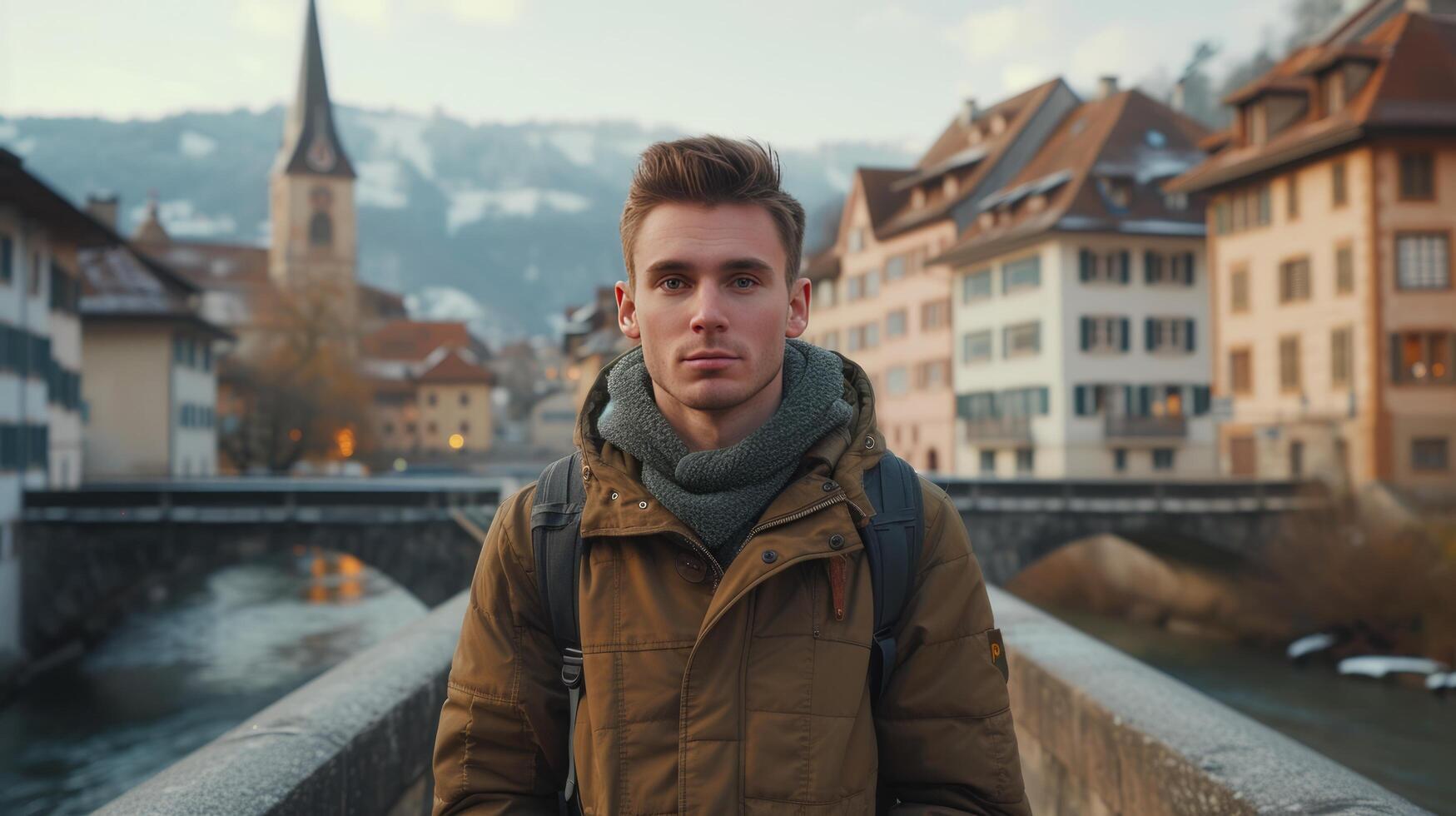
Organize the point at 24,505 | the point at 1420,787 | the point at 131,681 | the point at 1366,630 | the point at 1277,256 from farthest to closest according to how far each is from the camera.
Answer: the point at 1277,256 → the point at 24,505 → the point at 131,681 → the point at 1366,630 → the point at 1420,787

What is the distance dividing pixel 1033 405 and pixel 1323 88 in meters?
13.3

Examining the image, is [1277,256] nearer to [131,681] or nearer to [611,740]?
[131,681]

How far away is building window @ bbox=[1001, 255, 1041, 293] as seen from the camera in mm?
38438

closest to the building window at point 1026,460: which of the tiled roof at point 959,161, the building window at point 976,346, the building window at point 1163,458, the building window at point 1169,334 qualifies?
the building window at point 976,346

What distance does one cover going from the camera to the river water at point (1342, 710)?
16422 mm

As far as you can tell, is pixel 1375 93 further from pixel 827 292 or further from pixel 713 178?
pixel 713 178

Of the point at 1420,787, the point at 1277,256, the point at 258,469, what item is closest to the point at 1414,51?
the point at 1277,256

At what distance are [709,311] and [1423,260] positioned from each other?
2998 cm

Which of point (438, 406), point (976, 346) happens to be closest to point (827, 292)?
point (976, 346)

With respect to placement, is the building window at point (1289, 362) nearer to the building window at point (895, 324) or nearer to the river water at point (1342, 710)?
the river water at point (1342, 710)

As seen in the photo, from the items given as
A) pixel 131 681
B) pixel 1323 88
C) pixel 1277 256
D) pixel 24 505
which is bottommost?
pixel 131 681

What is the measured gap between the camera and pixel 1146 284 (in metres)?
38.2

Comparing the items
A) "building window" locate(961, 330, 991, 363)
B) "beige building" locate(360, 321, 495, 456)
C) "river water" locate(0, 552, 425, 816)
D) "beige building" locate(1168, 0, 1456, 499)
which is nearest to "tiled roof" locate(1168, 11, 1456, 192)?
"beige building" locate(1168, 0, 1456, 499)

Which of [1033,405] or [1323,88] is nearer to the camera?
[1323,88]
